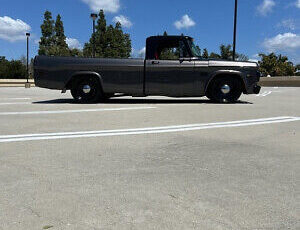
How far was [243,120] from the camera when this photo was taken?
616cm

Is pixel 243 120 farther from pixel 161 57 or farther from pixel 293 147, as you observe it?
pixel 161 57

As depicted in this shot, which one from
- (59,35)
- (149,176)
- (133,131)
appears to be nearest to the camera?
(149,176)

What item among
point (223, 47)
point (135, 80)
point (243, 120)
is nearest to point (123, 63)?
point (135, 80)

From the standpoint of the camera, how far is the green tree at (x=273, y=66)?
69000 mm

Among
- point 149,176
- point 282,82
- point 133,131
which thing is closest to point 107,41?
point 282,82

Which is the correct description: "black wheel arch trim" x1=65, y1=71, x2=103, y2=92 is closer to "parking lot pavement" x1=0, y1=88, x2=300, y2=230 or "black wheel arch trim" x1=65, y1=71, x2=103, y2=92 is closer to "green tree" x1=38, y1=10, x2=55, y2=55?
"parking lot pavement" x1=0, y1=88, x2=300, y2=230

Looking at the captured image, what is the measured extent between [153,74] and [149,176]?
6370 millimetres

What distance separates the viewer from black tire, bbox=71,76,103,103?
30.6ft

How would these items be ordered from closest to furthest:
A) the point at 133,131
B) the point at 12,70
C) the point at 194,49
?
the point at 133,131 → the point at 194,49 → the point at 12,70

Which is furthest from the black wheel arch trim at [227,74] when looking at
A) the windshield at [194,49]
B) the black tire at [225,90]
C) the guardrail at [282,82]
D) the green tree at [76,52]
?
the green tree at [76,52]

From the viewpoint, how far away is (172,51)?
31.0ft

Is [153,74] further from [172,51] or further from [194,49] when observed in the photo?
[194,49]

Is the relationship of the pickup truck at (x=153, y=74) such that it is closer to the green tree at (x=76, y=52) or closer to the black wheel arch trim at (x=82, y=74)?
the black wheel arch trim at (x=82, y=74)

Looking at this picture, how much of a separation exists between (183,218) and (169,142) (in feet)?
7.26
